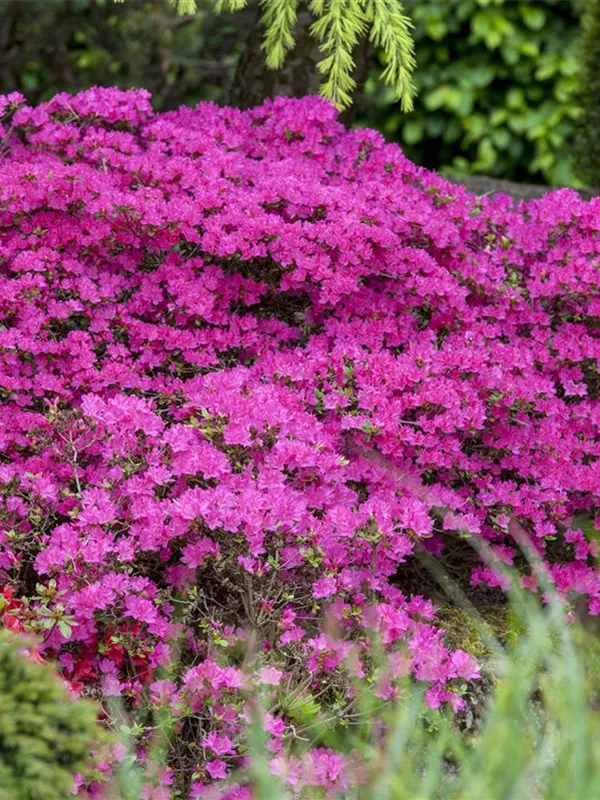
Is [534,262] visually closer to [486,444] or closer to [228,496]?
[486,444]

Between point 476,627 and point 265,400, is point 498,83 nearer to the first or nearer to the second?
point 265,400

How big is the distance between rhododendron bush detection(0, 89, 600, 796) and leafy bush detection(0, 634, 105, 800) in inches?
21.2

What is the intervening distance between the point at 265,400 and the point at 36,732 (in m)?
1.24

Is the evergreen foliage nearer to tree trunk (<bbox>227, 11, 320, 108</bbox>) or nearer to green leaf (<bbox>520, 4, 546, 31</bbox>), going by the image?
tree trunk (<bbox>227, 11, 320, 108</bbox>)

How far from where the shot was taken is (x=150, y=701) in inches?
95.0

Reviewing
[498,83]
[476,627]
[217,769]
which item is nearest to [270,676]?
[217,769]

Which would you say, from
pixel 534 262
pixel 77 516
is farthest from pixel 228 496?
pixel 534 262

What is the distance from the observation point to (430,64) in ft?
24.5

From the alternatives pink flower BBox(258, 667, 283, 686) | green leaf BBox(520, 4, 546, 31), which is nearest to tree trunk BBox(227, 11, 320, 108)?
pink flower BBox(258, 667, 283, 686)

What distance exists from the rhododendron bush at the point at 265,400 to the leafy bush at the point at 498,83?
374 centimetres

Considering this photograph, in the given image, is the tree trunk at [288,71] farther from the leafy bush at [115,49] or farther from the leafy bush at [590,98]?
the leafy bush at [115,49]

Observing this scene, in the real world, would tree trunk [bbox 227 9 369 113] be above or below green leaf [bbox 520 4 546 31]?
below

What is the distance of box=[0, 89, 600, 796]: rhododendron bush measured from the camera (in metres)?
2.45

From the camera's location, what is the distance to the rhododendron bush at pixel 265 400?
8.03 feet
